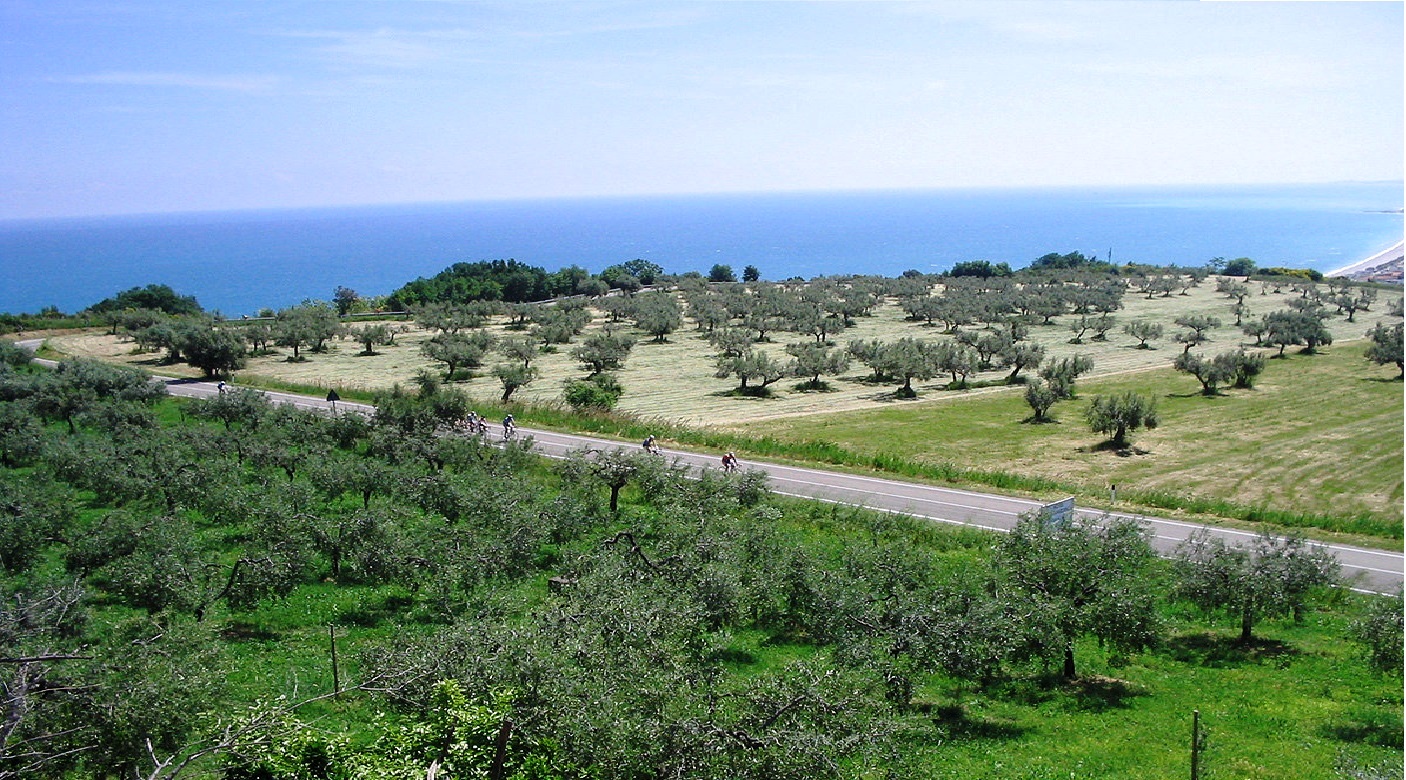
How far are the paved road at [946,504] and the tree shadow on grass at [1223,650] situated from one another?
13.8ft

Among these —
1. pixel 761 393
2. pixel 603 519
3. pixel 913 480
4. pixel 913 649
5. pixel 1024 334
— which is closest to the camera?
pixel 913 649

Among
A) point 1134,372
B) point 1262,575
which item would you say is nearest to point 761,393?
point 1134,372

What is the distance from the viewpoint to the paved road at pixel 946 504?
29709 millimetres

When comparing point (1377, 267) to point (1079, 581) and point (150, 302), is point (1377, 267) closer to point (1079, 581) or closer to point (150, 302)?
point (1079, 581)

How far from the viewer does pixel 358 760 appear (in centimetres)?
1148

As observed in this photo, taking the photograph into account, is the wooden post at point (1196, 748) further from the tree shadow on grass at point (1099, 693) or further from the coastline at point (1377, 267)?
the coastline at point (1377, 267)

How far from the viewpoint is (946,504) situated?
122 ft

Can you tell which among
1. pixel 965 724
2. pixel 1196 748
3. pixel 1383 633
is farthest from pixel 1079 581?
pixel 1196 748

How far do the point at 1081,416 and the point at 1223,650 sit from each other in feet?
114

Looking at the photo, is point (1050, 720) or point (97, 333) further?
point (97, 333)

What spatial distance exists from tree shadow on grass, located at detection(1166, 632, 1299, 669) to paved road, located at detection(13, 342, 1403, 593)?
13.8 feet

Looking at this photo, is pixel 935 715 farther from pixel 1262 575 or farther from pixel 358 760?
pixel 358 760

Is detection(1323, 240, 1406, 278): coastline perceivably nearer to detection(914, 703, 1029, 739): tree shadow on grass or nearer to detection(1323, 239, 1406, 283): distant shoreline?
detection(1323, 239, 1406, 283): distant shoreline

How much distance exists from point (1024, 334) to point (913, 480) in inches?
2098
